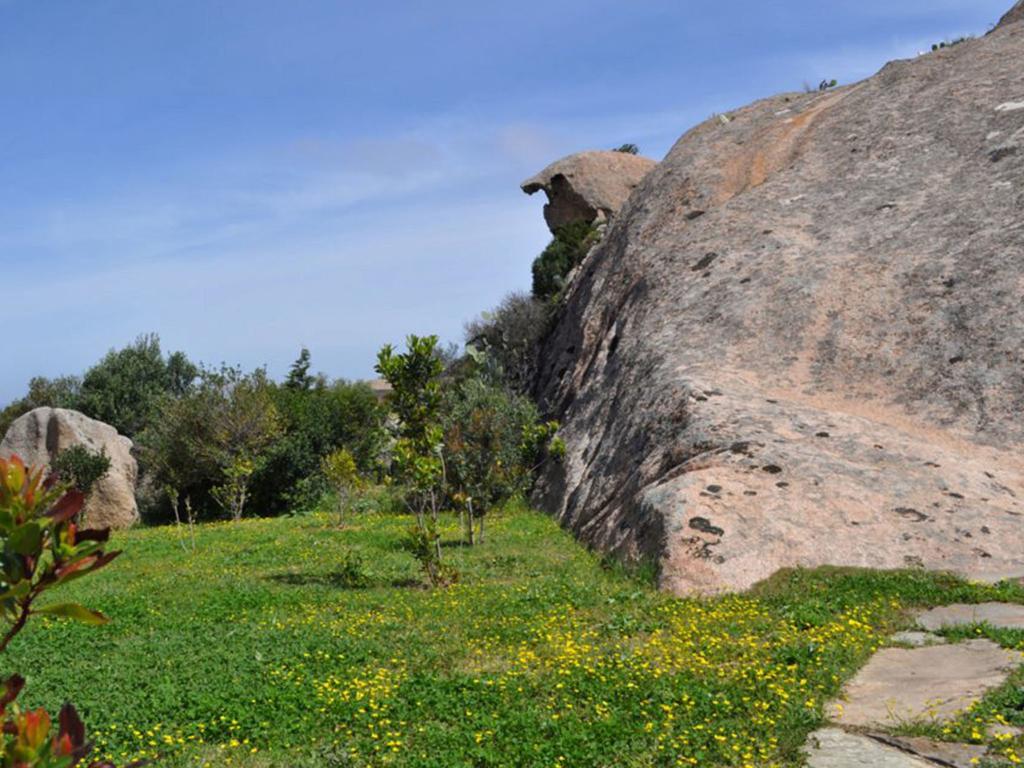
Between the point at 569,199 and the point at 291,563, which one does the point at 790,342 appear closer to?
the point at 291,563

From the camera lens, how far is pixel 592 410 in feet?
83.5

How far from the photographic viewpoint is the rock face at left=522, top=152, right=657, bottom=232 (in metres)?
45.6

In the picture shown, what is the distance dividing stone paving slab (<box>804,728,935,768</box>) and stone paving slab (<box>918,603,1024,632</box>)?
410cm

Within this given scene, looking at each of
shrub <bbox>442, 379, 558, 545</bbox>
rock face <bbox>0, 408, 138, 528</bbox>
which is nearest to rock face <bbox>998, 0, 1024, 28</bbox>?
shrub <bbox>442, 379, 558, 545</bbox>

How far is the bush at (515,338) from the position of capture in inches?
1465

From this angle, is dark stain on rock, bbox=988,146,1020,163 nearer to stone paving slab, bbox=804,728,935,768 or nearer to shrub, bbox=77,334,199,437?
stone paving slab, bbox=804,728,935,768

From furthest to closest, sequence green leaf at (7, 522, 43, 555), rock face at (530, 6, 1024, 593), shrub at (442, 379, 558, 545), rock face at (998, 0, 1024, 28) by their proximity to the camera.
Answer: rock face at (998, 0, 1024, 28)
shrub at (442, 379, 558, 545)
rock face at (530, 6, 1024, 593)
green leaf at (7, 522, 43, 555)

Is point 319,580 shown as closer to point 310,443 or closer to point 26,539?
point 26,539

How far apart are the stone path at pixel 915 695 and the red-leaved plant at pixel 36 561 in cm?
643

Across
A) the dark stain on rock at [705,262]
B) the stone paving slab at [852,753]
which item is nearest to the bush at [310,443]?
the dark stain on rock at [705,262]

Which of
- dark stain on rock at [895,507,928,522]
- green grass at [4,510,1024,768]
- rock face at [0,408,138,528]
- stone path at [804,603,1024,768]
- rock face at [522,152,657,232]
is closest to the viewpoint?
stone path at [804,603,1024,768]

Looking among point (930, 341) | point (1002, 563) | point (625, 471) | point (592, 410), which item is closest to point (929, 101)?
point (930, 341)

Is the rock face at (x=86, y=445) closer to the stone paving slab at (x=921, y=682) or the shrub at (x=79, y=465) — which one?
the shrub at (x=79, y=465)

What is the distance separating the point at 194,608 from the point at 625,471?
9.51 m
